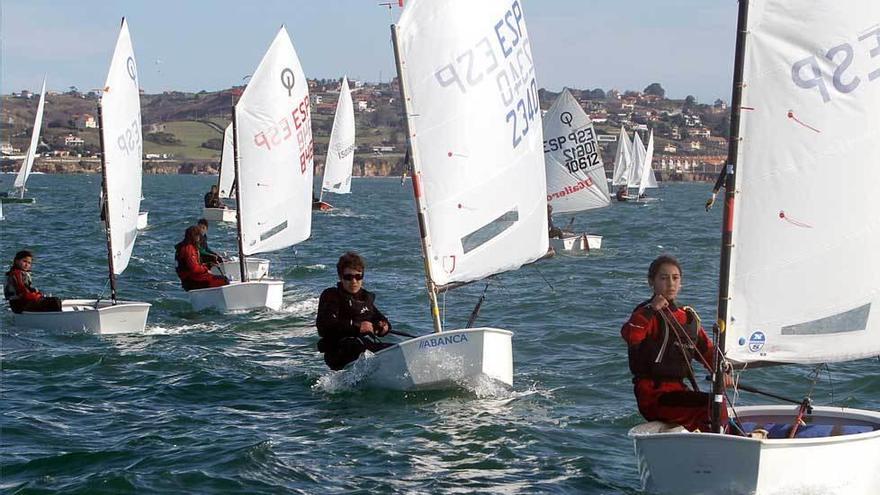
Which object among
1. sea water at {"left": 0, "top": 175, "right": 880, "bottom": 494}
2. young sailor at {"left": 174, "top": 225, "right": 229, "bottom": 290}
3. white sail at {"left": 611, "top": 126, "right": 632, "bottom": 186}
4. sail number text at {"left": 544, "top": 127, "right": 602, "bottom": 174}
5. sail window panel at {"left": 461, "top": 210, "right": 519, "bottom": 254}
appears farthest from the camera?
white sail at {"left": 611, "top": 126, "right": 632, "bottom": 186}

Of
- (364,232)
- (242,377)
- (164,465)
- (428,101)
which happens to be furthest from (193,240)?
(364,232)

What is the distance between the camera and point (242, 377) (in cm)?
1281

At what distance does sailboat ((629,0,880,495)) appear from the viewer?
7512 millimetres

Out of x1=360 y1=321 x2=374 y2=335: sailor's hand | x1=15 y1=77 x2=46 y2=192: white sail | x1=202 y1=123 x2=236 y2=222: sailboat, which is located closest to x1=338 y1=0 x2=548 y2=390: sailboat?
x1=360 y1=321 x2=374 y2=335: sailor's hand

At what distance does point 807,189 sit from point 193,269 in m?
11.7

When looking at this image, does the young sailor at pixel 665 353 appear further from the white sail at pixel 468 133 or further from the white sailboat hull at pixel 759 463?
the white sail at pixel 468 133

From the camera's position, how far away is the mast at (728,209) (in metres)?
7.62

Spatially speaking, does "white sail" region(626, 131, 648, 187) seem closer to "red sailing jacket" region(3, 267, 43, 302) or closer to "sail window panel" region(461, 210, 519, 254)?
"red sailing jacket" region(3, 267, 43, 302)

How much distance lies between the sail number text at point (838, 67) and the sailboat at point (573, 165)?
24.3m

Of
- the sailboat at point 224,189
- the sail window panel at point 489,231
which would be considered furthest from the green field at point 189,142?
the sail window panel at point 489,231

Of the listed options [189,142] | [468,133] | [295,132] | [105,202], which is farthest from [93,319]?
[189,142]

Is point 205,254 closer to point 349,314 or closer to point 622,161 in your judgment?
point 349,314

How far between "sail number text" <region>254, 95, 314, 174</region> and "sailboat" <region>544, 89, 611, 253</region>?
11592 mm

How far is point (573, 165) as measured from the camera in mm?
32312
